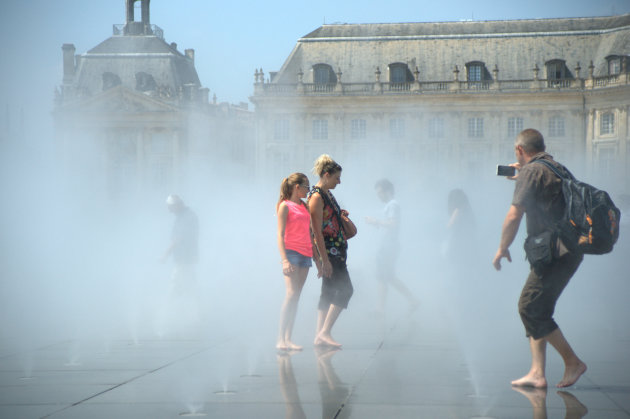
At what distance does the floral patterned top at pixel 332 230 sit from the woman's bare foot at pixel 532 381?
247 centimetres

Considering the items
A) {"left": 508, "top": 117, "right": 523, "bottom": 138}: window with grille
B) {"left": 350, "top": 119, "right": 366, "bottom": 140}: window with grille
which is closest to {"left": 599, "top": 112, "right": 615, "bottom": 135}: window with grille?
{"left": 508, "top": 117, "right": 523, "bottom": 138}: window with grille

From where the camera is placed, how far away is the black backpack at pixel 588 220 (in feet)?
21.1

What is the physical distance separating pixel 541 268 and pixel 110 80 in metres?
67.4

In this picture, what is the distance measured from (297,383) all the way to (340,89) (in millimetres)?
57292

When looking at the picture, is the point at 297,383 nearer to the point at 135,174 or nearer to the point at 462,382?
the point at 462,382

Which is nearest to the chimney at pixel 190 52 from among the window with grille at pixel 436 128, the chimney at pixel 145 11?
the chimney at pixel 145 11

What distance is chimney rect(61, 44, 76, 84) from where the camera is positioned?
3002 inches

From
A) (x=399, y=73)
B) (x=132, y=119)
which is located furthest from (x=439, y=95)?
(x=132, y=119)

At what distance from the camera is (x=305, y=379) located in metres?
7.14

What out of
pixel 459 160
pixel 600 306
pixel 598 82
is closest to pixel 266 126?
pixel 459 160

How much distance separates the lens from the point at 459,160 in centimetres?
6231

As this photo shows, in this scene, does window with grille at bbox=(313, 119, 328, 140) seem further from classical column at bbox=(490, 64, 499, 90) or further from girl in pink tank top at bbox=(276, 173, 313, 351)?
girl in pink tank top at bbox=(276, 173, 313, 351)

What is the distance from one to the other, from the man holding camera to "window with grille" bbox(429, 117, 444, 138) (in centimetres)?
5686

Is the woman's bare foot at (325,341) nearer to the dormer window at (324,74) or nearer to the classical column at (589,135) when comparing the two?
the classical column at (589,135)
